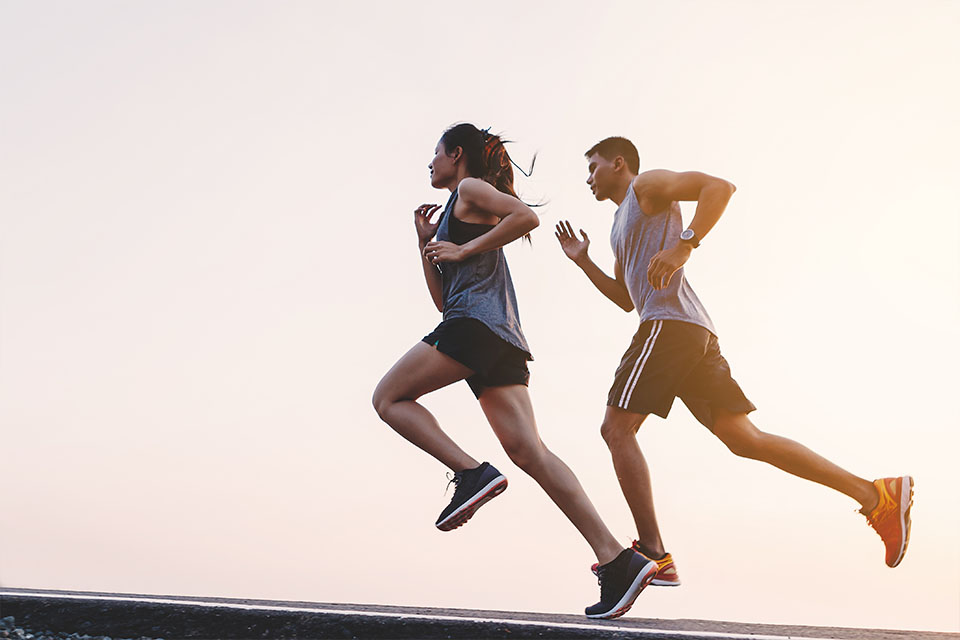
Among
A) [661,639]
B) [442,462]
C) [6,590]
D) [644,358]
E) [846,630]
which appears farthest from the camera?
[6,590]

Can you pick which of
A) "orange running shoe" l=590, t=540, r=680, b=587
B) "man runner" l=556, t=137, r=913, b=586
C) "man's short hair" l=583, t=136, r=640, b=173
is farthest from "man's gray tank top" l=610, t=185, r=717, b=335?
"orange running shoe" l=590, t=540, r=680, b=587

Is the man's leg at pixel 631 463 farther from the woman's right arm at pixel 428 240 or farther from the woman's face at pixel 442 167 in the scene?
the woman's face at pixel 442 167

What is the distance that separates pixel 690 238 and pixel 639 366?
2.18 ft

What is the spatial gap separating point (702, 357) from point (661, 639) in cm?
171

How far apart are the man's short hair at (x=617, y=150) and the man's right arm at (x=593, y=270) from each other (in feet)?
1.41

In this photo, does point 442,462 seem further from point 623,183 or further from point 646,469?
point 623,183

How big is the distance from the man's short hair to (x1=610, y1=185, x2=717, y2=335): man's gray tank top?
27 cm

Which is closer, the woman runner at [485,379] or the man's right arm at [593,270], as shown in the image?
the woman runner at [485,379]

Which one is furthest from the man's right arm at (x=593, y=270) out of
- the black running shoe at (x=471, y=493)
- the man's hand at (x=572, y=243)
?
the black running shoe at (x=471, y=493)

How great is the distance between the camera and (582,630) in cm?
336

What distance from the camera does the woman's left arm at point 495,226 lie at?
4148 millimetres

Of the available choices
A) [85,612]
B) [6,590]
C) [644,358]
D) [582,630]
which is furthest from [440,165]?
[6,590]

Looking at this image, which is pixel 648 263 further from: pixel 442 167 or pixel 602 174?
pixel 442 167

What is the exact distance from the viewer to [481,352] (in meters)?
4.08
